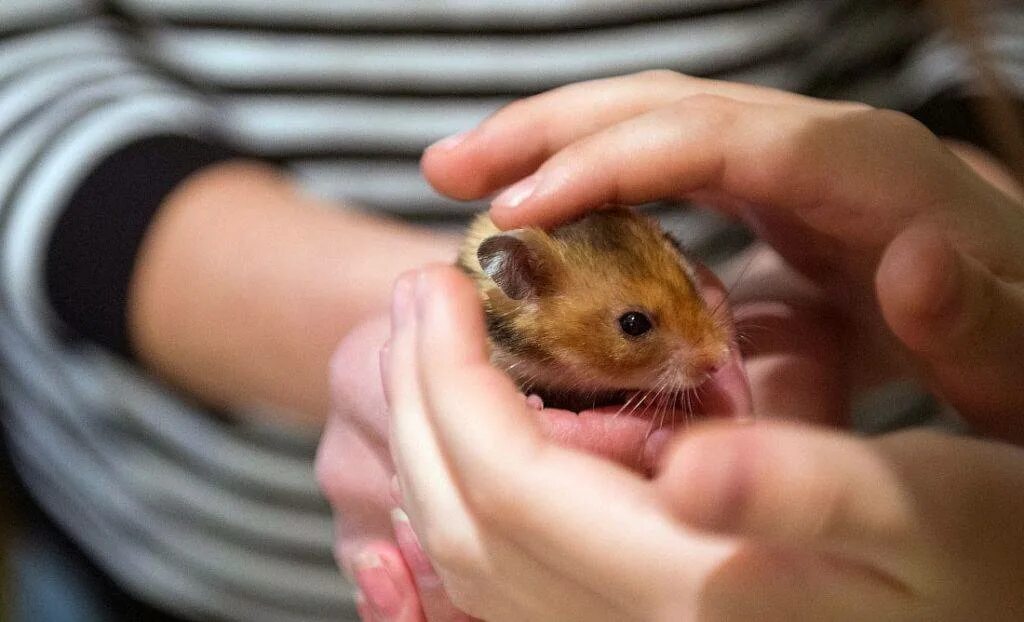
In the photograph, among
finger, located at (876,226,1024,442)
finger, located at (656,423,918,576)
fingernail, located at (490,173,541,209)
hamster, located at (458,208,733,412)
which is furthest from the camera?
hamster, located at (458,208,733,412)

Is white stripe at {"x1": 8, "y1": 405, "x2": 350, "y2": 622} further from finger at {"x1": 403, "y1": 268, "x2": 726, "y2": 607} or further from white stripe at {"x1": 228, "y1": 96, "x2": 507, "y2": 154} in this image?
finger at {"x1": 403, "y1": 268, "x2": 726, "y2": 607}

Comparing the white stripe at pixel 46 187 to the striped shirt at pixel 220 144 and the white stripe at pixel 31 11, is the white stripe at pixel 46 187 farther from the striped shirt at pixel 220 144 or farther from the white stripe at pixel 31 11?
the white stripe at pixel 31 11

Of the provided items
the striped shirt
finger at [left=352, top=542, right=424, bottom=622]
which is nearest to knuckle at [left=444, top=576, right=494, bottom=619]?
finger at [left=352, top=542, right=424, bottom=622]

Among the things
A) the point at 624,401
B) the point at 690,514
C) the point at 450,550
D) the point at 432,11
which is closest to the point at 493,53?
the point at 432,11

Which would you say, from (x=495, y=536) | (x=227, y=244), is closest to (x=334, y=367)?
(x=227, y=244)

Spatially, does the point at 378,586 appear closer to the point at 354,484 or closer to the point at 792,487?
the point at 354,484

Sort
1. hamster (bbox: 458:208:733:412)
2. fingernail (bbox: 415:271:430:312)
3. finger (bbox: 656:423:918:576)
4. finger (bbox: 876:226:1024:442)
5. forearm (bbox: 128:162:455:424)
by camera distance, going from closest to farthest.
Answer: finger (bbox: 656:423:918:576) → finger (bbox: 876:226:1024:442) → fingernail (bbox: 415:271:430:312) → hamster (bbox: 458:208:733:412) → forearm (bbox: 128:162:455:424)

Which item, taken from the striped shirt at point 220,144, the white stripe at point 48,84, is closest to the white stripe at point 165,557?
the striped shirt at point 220,144
